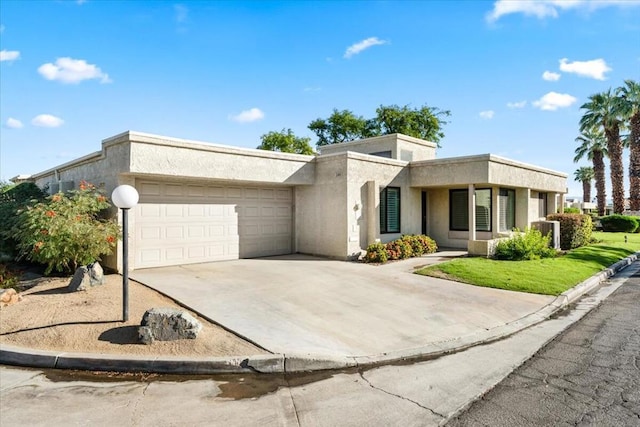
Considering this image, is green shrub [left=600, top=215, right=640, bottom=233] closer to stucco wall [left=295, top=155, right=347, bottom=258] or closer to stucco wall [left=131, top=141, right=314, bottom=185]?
stucco wall [left=295, top=155, right=347, bottom=258]

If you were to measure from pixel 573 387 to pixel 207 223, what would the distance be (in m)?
10.4

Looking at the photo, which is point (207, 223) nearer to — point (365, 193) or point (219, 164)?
point (219, 164)

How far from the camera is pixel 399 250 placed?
1351 centimetres

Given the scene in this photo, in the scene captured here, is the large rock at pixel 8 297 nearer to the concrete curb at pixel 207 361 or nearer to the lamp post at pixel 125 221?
→ the concrete curb at pixel 207 361

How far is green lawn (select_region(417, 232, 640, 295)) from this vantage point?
9698mm

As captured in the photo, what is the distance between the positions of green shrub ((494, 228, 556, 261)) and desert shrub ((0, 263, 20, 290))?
14309 mm

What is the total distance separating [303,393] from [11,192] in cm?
1524

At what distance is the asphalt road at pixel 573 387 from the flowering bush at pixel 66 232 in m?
8.80

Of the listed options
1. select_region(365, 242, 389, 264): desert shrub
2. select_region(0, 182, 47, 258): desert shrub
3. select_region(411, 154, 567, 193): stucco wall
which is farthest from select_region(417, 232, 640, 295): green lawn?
select_region(0, 182, 47, 258): desert shrub

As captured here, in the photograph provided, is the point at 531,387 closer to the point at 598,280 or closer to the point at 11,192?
the point at 598,280

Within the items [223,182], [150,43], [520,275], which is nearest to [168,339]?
[223,182]

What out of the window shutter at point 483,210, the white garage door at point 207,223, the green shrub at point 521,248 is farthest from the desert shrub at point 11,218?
the window shutter at point 483,210

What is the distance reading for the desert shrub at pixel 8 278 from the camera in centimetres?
878

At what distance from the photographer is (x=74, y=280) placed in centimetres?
830
